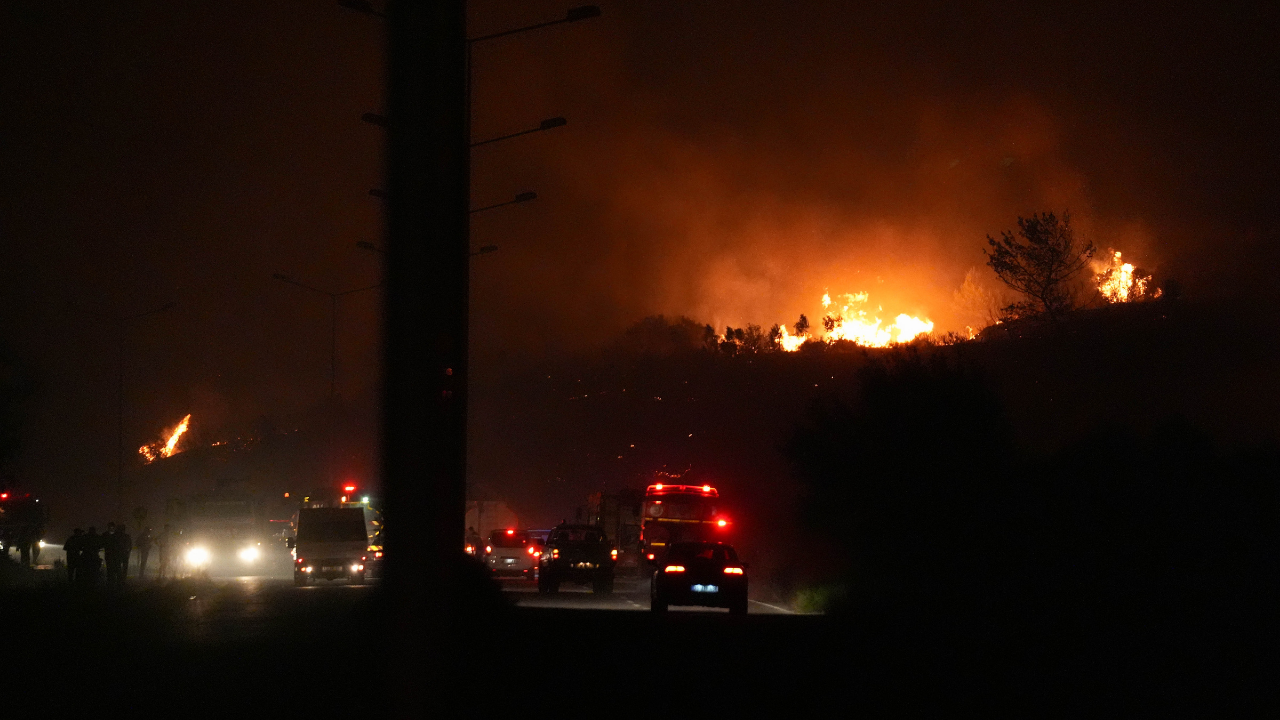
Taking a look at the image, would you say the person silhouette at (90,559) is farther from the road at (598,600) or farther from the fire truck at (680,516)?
the fire truck at (680,516)

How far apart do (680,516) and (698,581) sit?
1426 cm

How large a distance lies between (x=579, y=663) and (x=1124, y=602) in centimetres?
1334

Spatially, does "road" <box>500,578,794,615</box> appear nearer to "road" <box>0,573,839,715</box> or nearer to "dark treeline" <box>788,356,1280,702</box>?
"dark treeline" <box>788,356,1280,702</box>

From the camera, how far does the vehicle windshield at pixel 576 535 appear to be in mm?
35750

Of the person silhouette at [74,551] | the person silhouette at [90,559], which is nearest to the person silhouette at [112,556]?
the person silhouette at [90,559]

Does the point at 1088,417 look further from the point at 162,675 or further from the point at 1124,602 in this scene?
the point at 162,675

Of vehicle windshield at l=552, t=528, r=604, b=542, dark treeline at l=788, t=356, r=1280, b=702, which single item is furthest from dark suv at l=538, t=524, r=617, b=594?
dark treeline at l=788, t=356, r=1280, b=702

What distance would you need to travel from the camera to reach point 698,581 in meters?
26.1

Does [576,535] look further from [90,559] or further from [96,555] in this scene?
[90,559]

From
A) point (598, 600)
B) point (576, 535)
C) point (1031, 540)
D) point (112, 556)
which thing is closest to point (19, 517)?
point (112, 556)

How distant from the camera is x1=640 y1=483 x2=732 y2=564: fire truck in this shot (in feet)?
131

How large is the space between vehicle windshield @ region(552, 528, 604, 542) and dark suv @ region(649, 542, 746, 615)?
9.47 metres

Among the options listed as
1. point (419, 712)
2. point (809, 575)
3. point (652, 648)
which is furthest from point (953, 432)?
point (419, 712)

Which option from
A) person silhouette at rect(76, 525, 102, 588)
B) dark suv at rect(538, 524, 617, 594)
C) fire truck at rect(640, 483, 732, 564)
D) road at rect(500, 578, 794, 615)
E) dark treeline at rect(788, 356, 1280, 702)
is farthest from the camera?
fire truck at rect(640, 483, 732, 564)
